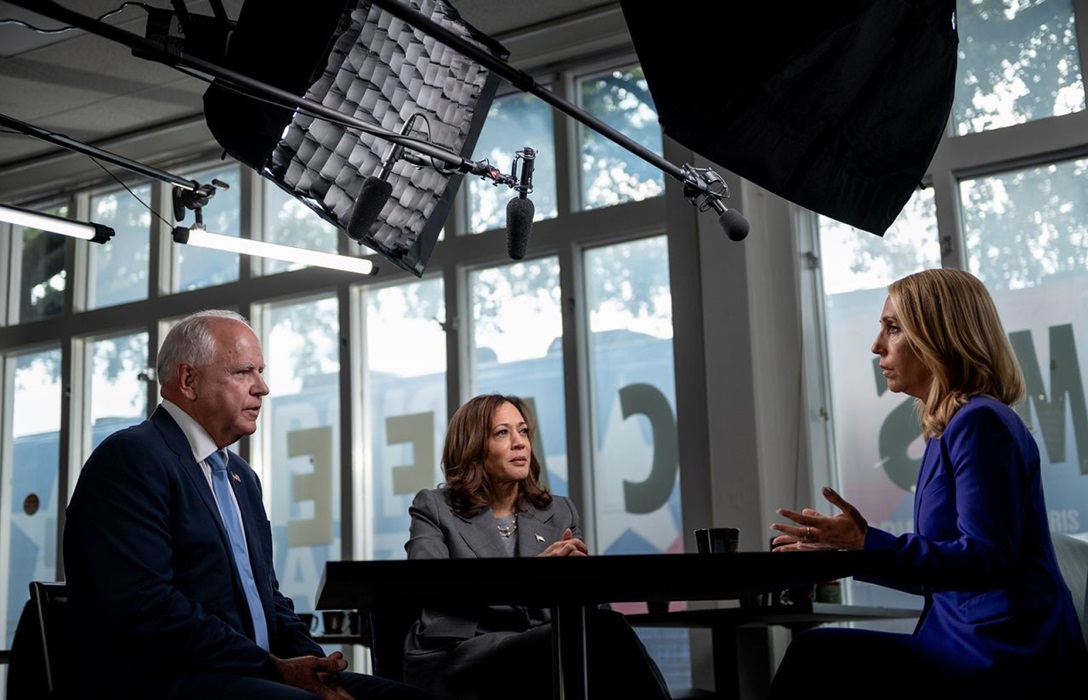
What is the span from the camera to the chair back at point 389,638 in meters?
2.76

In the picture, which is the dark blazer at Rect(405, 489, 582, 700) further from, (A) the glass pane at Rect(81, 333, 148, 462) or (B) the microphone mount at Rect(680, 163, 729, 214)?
(A) the glass pane at Rect(81, 333, 148, 462)

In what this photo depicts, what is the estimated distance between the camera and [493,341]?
19.4 ft

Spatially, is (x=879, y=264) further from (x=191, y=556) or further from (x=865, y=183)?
(x=191, y=556)

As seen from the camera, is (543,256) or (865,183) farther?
(543,256)

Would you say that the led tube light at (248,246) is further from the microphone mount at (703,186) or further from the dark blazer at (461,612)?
the microphone mount at (703,186)

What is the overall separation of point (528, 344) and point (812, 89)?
3.91 m

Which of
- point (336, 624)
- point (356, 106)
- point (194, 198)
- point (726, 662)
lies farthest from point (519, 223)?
point (336, 624)

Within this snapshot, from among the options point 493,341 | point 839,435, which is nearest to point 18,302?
point 493,341

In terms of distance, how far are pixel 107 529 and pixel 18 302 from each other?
19.1 feet

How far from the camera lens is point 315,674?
2273 millimetres

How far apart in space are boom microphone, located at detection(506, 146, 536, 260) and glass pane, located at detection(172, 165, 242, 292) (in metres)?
4.45

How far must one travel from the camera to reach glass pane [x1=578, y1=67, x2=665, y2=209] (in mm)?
5648

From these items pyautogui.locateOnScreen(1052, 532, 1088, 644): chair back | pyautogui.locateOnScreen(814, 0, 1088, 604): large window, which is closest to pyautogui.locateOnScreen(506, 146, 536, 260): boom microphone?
pyautogui.locateOnScreen(1052, 532, 1088, 644): chair back

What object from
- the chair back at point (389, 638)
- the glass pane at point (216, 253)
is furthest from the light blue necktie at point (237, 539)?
the glass pane at point (216, 253)
